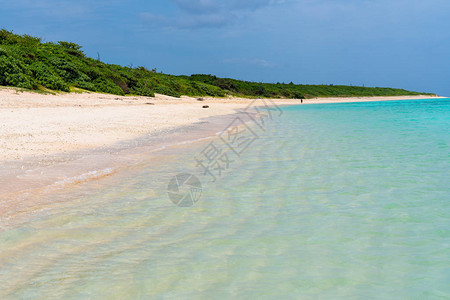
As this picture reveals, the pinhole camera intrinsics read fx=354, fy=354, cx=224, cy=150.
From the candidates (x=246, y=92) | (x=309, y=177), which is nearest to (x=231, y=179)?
A: (x=309, y=177)

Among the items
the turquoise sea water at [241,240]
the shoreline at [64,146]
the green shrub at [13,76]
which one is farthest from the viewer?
the green shrub at [13,76]

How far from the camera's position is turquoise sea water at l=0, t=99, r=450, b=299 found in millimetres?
2803

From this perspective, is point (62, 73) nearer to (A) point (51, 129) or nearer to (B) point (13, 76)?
(B) point (13, 76)

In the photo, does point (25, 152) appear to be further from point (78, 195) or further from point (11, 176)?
point (78, 195)

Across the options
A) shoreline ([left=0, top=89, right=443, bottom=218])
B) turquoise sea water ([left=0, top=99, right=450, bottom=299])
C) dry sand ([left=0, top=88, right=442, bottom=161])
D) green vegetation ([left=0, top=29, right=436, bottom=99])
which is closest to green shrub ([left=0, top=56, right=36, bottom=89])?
green vegetation ([left=0, top=29, right=436, bottom=99])

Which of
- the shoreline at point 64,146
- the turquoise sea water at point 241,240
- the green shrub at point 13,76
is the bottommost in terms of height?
the turquoise sea water at point 241,240

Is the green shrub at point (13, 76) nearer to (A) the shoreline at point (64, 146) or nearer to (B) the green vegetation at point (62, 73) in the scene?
(B) the green vegetation at point (62, 73)

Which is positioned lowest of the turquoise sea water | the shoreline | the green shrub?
the turquoise sea water

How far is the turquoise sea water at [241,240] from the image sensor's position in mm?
2803

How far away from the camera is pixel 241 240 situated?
3.69 metres

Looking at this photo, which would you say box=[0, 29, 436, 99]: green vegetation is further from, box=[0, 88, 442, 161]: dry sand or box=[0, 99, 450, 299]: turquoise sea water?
box=[0, 99, 450, 299]: turquoise sea water

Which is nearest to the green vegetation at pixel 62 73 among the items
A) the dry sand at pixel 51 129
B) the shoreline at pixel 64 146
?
the dry sand at pixel 51 129

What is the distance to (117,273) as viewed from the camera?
296cm

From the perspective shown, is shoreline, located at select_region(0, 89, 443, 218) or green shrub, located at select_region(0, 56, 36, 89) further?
green shrub, located at select_region(0, 56, 36, 89)
